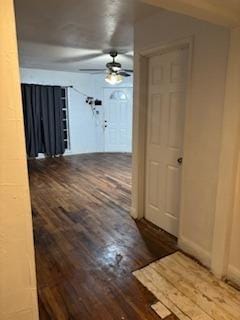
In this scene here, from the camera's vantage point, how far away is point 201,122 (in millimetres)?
2281

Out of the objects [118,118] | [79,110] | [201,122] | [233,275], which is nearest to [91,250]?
[233,275]

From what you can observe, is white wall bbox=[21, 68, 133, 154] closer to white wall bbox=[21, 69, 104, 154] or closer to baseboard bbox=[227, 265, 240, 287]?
white wall bbox=[21, 69, 104, 154]

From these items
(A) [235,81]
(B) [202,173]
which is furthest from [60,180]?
(A) [235,81]

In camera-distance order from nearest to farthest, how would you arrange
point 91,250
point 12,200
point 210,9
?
point 12,200, point 210,9, point 91,250

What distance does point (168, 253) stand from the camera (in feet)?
8.58

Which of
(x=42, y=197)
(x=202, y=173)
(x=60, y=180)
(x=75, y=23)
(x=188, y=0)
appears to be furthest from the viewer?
(x=60, y=180)

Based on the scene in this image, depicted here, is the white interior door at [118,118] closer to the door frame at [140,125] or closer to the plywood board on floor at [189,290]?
the door frame at [140,125]

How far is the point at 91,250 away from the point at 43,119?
16.3 feet

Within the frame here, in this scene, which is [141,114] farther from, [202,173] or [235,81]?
[235,81]

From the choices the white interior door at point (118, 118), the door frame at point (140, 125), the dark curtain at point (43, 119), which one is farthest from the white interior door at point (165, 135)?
the white interior door at point (118, 118)

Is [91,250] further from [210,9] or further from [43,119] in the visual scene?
[43,119]

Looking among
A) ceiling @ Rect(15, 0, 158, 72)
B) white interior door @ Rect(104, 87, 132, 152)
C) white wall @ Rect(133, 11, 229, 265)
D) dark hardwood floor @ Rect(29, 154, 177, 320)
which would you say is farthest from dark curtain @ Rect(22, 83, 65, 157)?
white wall @ Rect(133, 11, 229, 265)

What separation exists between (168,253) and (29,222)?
6.61 feet

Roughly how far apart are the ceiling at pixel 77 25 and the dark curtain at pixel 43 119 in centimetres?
220
